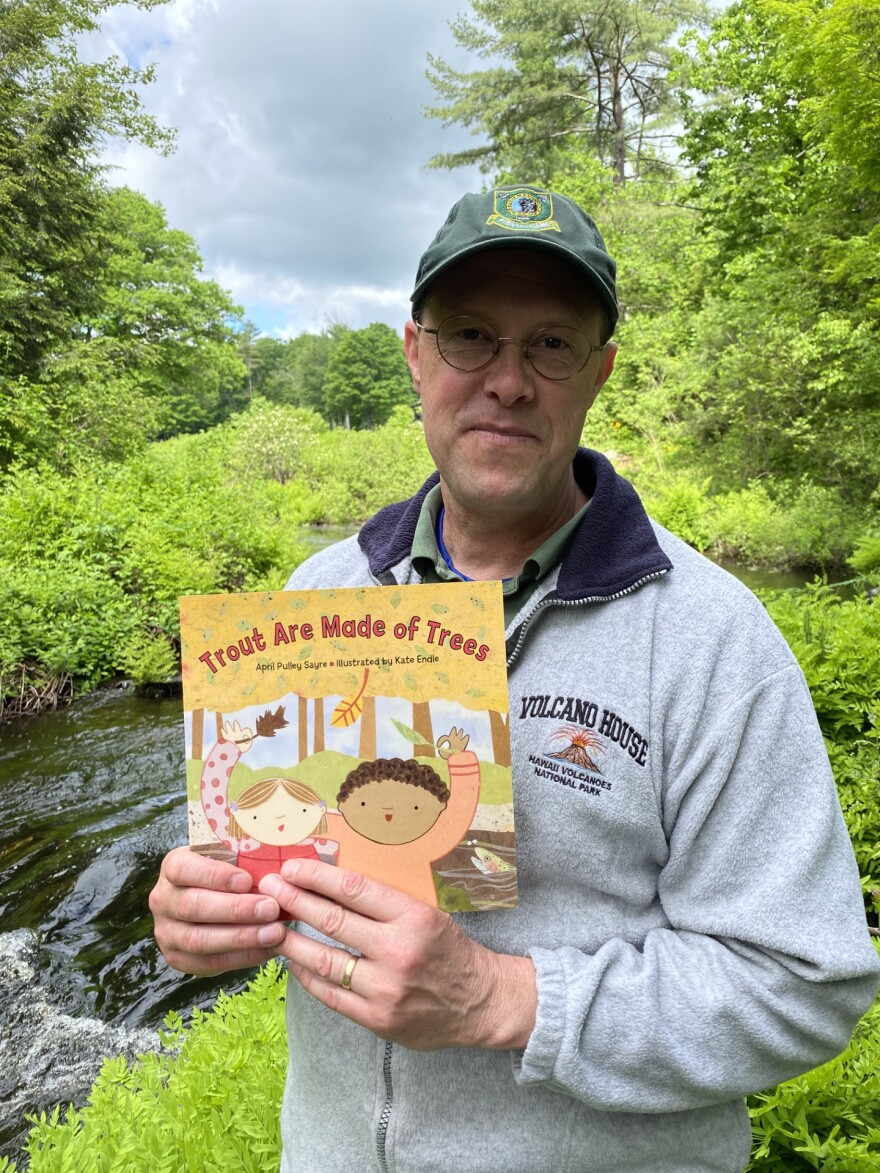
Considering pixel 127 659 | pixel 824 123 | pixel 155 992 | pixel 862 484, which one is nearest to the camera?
pixel 155 992

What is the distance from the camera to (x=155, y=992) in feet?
12.5

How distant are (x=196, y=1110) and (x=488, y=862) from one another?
144 cm

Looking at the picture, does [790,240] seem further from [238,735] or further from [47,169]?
[47,169]

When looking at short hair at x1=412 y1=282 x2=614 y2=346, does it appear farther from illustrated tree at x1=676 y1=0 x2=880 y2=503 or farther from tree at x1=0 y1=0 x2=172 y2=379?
tree at x1=0 y1=0 x2=172 y2=379

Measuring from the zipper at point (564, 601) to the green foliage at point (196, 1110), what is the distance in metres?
1.27

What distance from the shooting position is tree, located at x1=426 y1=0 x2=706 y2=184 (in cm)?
1859

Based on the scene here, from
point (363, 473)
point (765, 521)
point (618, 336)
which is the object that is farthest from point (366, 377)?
point (765, 521)

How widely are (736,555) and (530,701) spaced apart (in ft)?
45.6

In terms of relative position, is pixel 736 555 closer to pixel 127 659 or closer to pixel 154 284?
pixel 127 659

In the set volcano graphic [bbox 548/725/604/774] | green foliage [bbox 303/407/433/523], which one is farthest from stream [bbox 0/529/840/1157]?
green foliage [bbox 303/407/433/523]

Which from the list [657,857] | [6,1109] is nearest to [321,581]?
[657,857]

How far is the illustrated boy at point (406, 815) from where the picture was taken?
93cm

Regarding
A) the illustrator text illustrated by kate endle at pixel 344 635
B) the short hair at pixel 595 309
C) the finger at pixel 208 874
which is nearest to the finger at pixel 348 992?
the finger at pixel 208 874

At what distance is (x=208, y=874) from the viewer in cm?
94
